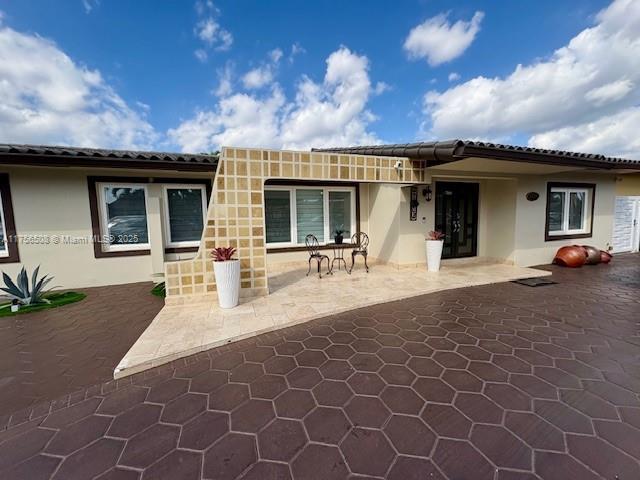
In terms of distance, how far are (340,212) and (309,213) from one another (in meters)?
1.00

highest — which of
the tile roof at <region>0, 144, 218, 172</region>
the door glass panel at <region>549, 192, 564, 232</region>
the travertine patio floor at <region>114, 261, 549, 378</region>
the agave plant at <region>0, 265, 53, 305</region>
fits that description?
the tile roof at <region>0, 144, 218, 172</region>

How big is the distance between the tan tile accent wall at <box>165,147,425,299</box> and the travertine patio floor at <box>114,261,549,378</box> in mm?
348

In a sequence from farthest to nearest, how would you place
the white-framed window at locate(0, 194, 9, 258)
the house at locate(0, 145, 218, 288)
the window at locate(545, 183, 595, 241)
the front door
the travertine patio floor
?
1. the window at locate(545, 183, 595, 241)
2. the front door
3. the white-framed window at locate(0, 194, 9, 258)
4. the house at locate(0, 145, 218, 288)
5. the travertine patio floor

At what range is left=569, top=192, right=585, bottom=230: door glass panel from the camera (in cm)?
823

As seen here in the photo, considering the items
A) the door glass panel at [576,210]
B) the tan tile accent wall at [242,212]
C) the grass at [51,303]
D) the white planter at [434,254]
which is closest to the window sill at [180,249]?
the grass at [51,303]

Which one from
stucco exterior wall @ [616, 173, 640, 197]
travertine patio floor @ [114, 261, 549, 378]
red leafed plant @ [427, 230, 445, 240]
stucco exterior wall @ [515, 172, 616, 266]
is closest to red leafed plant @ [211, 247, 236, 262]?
travertine patio floor @ [114, 261, 549, 378]

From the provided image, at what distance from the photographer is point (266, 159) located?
4516 mm

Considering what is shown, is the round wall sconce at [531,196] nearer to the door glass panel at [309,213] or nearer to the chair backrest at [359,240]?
the chair backrest at [359,240]

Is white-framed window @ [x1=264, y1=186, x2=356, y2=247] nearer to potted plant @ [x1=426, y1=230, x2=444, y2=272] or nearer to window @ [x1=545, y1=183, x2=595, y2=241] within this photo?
potted plant @ [x1=426, y1=230, x2=444, y2=272]

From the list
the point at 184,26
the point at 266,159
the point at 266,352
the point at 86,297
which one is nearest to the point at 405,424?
the point at 266,352

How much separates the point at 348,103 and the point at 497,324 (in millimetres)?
11963

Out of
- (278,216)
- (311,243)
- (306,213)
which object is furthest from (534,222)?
(278,216)

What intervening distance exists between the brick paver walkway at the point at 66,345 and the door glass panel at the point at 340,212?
4930 mm

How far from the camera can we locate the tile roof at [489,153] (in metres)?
4.47
